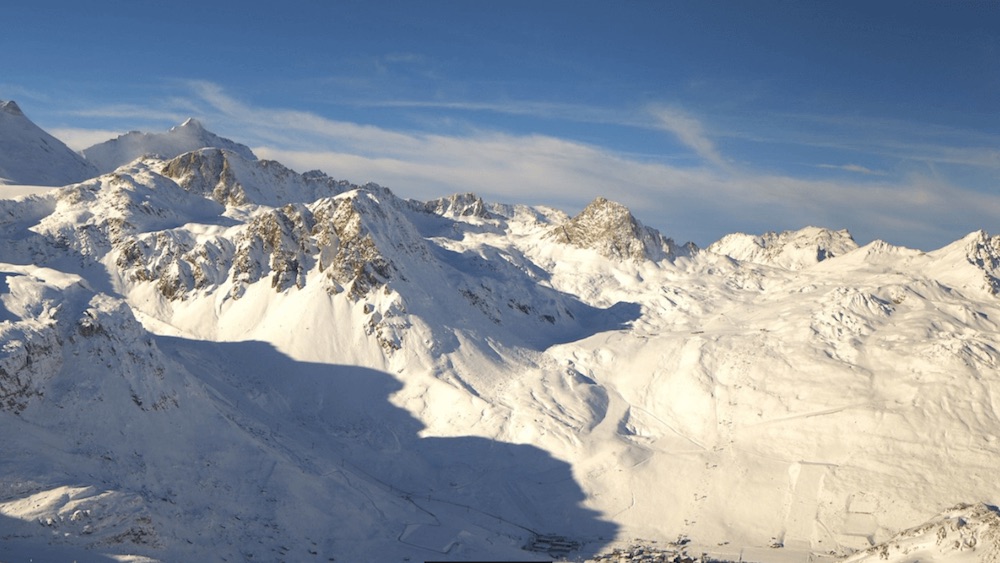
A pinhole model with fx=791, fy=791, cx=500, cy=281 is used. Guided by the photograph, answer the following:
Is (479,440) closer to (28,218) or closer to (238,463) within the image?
(238,463)

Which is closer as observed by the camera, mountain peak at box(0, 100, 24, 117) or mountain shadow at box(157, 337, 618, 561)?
mountain shadow at box(157, 337, 618, 561)

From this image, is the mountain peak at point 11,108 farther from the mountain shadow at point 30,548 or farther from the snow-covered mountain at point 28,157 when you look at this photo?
the mountain shadow at point 30,548

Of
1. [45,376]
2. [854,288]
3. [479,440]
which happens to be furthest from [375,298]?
[854,288]

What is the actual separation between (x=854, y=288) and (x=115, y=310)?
4149 inches

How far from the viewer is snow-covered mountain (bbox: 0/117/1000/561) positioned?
6419 cm

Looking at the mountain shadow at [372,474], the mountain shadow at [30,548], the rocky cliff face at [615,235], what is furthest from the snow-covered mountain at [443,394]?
the rocky cliff face at [615,235]

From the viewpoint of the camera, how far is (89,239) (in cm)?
12469

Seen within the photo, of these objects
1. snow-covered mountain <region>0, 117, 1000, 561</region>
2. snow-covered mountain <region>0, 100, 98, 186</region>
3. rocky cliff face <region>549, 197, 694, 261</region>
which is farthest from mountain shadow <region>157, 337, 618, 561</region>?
snow-covered mountain <region>0, 100, 98, 186</region>

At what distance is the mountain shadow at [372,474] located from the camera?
70188 millimetres

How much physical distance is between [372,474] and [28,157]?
14838cm

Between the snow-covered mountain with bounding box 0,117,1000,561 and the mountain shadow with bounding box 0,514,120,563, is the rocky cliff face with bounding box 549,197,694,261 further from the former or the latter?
the mountain shadow with bounding box 0,514,120,563

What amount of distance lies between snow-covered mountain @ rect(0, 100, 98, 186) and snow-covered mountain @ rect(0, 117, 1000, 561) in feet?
167

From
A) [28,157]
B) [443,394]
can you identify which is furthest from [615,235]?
[28,157]

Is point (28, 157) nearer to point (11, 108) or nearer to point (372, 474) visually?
point (11, 108)
